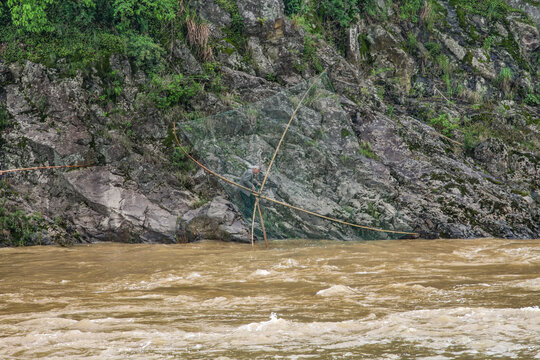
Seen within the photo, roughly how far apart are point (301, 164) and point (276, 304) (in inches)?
212

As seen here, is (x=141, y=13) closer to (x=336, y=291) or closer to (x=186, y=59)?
(x=186, y=59)

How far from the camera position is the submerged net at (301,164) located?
8570 millimetres

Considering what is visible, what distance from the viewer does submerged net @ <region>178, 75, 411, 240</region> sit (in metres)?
8.57

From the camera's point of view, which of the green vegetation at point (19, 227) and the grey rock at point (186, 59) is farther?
the grey rock at point (186, 59)

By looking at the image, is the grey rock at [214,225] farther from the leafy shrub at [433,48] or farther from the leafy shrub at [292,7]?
the leafy shrub at [433,48]

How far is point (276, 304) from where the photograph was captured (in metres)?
3.96

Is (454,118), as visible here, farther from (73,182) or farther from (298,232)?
(73,182)

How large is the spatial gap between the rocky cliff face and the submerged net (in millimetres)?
171

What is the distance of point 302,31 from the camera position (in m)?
12.4

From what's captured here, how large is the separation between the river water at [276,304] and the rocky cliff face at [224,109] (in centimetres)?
172

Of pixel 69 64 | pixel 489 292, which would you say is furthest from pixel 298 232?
pixel 69 64

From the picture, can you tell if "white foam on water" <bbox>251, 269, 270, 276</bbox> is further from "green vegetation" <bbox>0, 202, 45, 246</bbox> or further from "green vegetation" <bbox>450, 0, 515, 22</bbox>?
"green vegetation" <bbox>450, 0, 515, 22</bbox>

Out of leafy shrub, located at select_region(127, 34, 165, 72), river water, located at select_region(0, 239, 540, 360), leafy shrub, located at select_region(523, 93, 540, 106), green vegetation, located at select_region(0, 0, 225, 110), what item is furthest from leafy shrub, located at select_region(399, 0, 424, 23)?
river water, located at select_region(0, 239, 540, 360)

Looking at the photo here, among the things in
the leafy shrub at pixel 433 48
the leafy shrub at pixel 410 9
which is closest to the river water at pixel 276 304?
the leafy shrub at pixel 433 48
